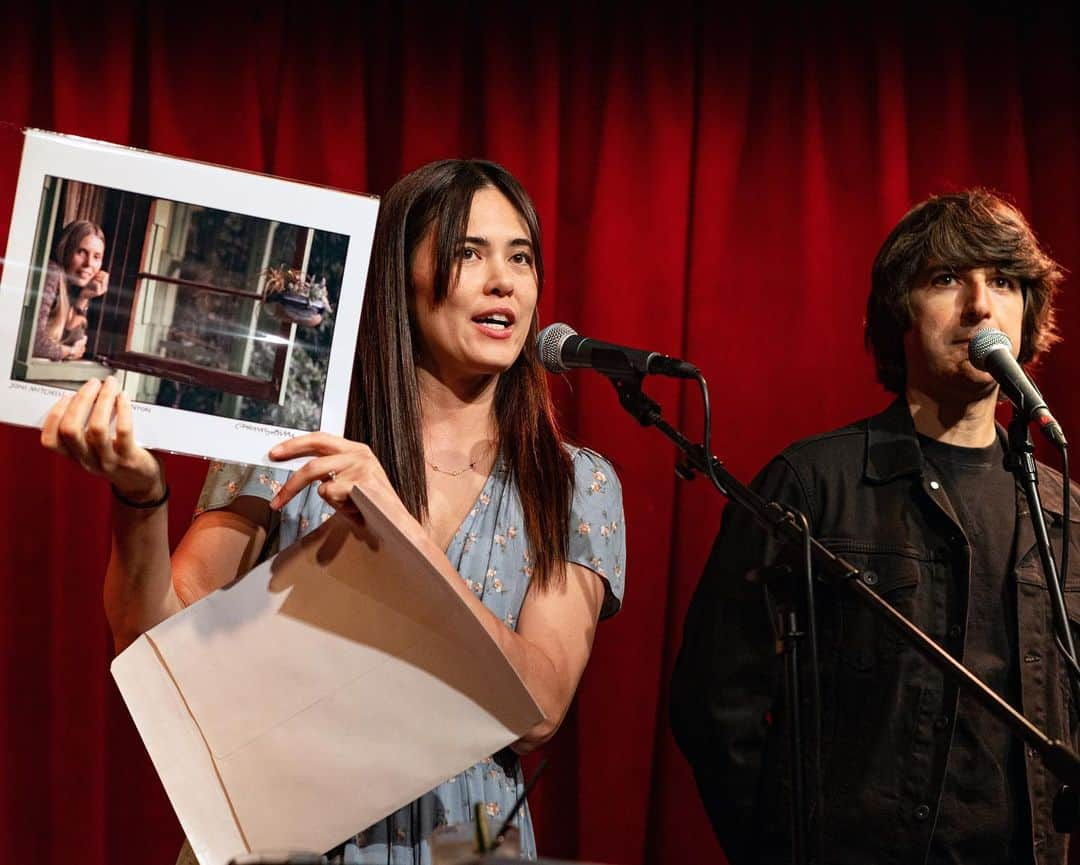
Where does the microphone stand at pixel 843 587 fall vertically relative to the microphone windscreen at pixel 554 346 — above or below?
below

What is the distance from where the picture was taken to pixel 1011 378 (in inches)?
68.7

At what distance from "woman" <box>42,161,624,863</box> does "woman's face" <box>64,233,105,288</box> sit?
420 millimetres

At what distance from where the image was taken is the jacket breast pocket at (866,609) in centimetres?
211

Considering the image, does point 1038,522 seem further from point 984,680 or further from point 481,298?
point 481,298

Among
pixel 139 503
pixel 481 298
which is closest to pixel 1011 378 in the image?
pixel 481 298

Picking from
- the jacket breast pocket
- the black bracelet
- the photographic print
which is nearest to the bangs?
the jacket breast pocket

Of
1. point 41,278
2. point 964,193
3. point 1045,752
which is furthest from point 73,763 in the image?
point 964,193

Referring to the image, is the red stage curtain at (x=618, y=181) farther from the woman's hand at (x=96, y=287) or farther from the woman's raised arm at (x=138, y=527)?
the woman's hand at (x=96, y=287)

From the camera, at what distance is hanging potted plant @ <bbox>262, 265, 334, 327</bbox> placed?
145 cm

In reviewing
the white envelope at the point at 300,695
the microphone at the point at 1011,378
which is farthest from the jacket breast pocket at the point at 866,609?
the white envelope at the point at 300,695

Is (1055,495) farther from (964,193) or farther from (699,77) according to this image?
(699,77)

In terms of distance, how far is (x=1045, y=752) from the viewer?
135 cm

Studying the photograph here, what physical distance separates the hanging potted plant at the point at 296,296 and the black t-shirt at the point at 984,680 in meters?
1.21

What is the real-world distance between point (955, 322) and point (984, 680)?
66 centimetres
